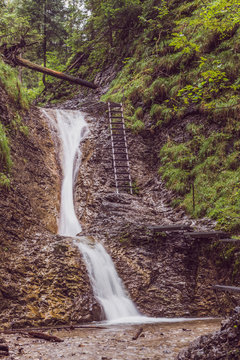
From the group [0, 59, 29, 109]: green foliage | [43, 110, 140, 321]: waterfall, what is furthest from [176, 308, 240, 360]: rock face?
[0, 59, 29, 109]: green foliage

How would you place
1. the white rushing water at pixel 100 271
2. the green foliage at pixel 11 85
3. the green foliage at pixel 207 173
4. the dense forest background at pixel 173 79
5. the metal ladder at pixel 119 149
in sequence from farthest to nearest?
the metal ladder at pixel 119 149 → the green foliage at pixel 11 85 → the dense forest background at pixel 173 79 → the green foliage at pixel 207 173 → the white rushing water at pixel 100 271

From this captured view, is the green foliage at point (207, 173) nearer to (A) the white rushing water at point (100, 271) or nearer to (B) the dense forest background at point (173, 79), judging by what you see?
(B) the dense forest background at point (173, 79)

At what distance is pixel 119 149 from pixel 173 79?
11.2ft

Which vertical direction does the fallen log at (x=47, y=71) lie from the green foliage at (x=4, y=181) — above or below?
above

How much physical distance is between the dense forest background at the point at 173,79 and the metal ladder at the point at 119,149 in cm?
45

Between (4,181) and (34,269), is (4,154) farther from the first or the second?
(34,269)

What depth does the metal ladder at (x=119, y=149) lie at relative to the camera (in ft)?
35.8

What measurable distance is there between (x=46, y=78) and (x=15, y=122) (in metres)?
13.9

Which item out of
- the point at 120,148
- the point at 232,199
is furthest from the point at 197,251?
the point at 120,148

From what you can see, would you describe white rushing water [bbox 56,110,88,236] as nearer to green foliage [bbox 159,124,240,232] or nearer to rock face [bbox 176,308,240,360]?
green foliage [bbox 159,124,240,232]

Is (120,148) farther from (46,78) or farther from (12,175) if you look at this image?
(46,78)

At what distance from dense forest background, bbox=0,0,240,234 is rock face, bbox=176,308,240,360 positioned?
3694 mm

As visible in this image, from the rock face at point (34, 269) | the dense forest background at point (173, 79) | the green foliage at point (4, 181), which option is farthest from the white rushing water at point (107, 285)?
the dense forest background at point (173, 79)

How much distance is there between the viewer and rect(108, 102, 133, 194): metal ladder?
1090 cm
